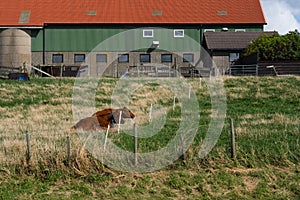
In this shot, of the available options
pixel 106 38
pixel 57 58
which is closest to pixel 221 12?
pixel 106 38

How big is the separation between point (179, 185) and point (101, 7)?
41253 millimetres

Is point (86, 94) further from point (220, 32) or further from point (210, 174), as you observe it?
point (220, 32)

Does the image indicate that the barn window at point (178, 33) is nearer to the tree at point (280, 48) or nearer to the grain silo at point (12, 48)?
the tree at point (280, 48)

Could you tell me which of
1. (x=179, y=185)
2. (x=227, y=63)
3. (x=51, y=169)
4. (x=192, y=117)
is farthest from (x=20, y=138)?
(x=227, y=63)

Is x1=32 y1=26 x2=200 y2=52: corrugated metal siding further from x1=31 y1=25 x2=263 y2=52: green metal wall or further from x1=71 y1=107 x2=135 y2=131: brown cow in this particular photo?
x1=71 y1=107 x2=135 y2=131: brown cow

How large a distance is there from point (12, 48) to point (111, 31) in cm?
953

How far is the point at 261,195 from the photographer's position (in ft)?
33.0

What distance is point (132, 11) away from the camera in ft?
163

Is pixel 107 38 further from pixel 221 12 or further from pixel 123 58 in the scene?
pixel 221 12

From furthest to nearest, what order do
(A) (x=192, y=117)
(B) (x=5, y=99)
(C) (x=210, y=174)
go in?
(B) (x=5, y=99) < (A) (x=192, y=117) < (C) (x=210, y=174)

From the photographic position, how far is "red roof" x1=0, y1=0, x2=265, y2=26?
156ft

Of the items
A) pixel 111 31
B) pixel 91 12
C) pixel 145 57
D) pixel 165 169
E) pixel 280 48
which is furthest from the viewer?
pixel 91 12

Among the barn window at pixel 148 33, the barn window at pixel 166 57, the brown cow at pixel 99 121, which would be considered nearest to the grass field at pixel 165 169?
the brown cow at pixel 99 121

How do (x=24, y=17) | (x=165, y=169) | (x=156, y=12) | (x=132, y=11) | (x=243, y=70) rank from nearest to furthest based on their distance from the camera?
1. (x=165, y=169)
2. (x=243, y=70)
3. (x=24, y=17)
4. (x=132, y=11)
5. (x=156, y=12)
